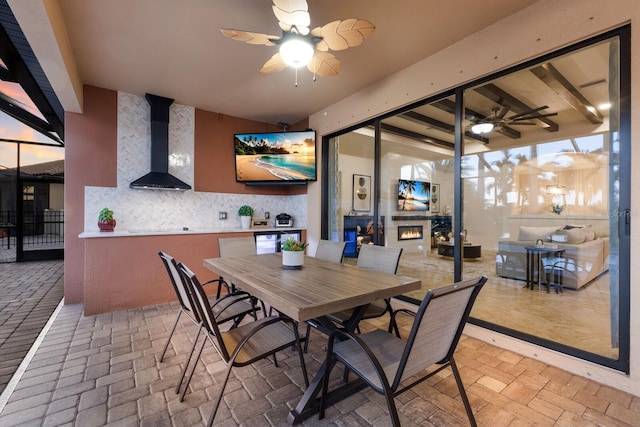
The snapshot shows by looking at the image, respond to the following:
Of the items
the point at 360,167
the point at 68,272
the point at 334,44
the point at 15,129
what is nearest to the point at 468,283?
the point at 334,44

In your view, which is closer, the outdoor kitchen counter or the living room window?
the living room window

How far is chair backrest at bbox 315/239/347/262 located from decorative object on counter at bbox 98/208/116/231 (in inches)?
113

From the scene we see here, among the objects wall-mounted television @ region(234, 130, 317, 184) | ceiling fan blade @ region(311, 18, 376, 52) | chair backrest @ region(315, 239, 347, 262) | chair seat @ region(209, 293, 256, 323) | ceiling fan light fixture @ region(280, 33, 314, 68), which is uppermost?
ceiling fan blade @ region(311, 18, 376, 52)

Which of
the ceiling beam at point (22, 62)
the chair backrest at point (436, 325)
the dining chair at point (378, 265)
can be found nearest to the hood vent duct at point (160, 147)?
the ceiling beam at point (22, 62)

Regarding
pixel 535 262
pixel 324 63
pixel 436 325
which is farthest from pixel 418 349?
pixel 535 262

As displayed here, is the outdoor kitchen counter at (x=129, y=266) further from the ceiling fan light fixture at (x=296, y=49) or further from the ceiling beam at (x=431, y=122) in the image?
the ceiling beam at (x=431, y=122)

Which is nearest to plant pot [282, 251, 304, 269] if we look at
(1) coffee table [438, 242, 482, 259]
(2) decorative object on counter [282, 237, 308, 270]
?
(2) decorative object on counter [282, 237, 308, 270]

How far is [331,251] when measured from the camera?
3051 mm

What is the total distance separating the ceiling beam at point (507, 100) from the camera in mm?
3077

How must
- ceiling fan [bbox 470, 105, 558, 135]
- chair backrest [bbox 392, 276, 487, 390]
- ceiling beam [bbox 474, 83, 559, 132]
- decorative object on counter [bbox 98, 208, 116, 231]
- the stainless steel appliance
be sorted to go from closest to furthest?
chair backrest [bbox 392, 276, 487, 390], ceiling beam [bbox 474, 83, 559, 132], ceiling fan [bbox 470, 105, 558, 135], decorative object on counter [bbox 98, 208, 116, 231], the stainless steel appliance

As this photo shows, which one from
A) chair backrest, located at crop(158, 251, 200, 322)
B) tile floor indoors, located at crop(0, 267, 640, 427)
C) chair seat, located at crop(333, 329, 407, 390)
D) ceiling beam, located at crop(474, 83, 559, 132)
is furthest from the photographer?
ceiling beam, located at crop(474, 83, 559, 132)

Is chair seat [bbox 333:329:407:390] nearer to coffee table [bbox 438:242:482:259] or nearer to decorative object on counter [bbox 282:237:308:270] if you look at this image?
decorative object on counter [bbox 282:237:308:270]

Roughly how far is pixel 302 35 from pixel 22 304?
482 cm

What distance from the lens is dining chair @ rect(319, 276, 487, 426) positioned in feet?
4.04
